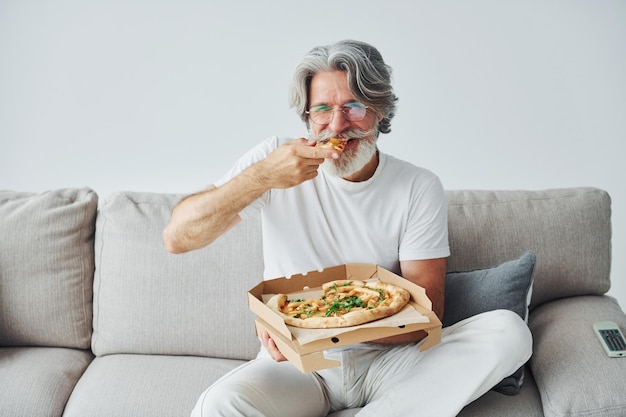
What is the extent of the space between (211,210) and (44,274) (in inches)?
34.4

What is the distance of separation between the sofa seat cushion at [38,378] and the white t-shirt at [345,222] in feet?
Result: 2.58

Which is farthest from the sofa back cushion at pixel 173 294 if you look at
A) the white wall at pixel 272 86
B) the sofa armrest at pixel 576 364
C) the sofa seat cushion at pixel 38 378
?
the sofa armrest at pixel 576 364

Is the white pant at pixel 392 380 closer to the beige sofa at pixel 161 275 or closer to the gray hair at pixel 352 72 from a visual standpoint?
the beige sofa at pixel 161 275

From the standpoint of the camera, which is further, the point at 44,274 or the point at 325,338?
the point at 44,274

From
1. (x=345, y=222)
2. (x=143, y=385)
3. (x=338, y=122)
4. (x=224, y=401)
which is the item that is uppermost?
(x=338, y=122)

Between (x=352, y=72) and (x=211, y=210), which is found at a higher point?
(x=352, y=72)

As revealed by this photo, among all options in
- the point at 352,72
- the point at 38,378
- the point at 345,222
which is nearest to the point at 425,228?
the point at 345,222

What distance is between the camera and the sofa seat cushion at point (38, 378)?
89.0 inches

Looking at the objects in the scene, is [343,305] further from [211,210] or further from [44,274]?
[44,274]

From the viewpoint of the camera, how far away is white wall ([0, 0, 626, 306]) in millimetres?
3297

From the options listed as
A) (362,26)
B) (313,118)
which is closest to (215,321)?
(313,118)

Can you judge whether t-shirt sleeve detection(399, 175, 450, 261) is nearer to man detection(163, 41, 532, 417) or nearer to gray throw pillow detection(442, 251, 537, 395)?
man detection(163, 41, 532, 417)

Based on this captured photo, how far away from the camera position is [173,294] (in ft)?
8.43

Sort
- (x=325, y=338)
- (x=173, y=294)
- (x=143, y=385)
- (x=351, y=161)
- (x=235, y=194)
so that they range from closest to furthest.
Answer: (x=325, y=338), (x=235, y=194), (x=351, y=161), (x=143, y=385), (x=173, y=294)
